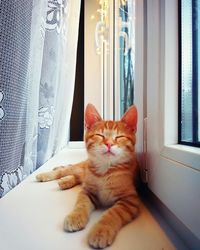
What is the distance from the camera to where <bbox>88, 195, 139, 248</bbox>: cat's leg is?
38cm

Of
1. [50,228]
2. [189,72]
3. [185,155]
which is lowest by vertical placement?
[50,228]

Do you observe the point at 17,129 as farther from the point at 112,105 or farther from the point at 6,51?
the point at 112,105

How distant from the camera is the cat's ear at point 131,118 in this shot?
0.69m

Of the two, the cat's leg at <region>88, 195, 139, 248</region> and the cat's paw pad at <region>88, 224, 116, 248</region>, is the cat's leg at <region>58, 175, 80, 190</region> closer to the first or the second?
the cat's leg at <region>88, 195, 139, 248</region>

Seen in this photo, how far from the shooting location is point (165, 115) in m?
0.50

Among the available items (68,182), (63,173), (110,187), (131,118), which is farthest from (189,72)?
(63,173)

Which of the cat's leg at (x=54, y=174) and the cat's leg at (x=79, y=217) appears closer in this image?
the cat's leg at (x=79, y=217)

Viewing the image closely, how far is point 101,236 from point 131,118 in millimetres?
390

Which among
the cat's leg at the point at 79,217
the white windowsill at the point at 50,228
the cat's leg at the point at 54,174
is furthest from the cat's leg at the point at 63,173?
the cat's leg at the point at 79,217

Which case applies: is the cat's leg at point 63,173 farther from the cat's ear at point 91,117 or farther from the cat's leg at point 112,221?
the cat's leg at point 112,221

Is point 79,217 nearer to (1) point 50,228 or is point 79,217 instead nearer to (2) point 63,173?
(1) point 50,228

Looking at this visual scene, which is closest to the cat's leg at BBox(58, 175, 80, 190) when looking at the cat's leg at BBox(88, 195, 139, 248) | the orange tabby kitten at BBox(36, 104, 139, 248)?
the orange tabby kitten at BBox(36, 104, 139, 248)

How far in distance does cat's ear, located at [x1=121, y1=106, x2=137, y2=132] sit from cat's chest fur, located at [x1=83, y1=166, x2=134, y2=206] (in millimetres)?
150

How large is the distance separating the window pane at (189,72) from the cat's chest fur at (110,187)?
0.20m
